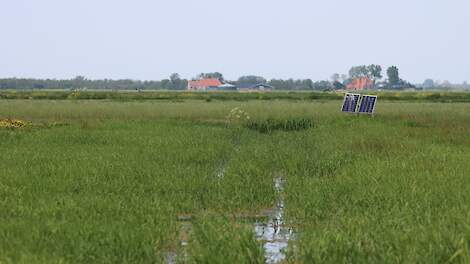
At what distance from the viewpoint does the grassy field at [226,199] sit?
21.8ft

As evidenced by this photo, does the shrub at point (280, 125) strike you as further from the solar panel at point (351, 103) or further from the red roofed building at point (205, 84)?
the red roofed building at point (205, 84)

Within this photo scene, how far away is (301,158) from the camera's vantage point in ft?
48.8

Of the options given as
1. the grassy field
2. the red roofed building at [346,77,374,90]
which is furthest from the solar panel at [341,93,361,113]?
the red roofed building at [346,77,374,90]

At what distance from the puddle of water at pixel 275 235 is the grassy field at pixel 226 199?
0.43 ft

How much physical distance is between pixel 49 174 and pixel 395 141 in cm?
1064

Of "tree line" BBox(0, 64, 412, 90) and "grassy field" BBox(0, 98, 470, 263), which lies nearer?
"grassy field" BBox(0, 98, 470, 263)

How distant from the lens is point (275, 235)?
8.14 m

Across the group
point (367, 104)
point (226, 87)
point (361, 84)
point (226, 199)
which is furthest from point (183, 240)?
point (361, 84)

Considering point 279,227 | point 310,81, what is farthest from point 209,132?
point 310,81

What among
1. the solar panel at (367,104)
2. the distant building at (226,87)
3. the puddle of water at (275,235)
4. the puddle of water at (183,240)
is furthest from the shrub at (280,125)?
the distant building at (226,87)

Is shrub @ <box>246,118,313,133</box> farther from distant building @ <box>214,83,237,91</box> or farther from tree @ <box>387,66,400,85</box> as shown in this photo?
tree @ <box>387,66,400,85</box>

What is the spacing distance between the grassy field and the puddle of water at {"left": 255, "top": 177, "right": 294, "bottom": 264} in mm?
130

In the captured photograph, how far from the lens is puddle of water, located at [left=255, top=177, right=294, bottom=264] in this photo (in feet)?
23.2

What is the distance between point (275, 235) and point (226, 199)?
6.48 feet
